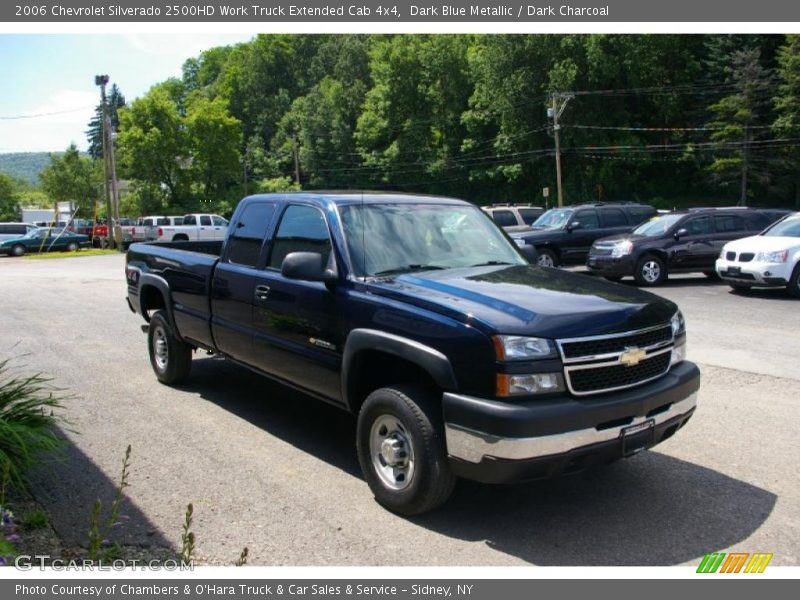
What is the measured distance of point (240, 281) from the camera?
19.1 feet

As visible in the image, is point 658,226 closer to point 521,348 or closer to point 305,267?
point 305,267

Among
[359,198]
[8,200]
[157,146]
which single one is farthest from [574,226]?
[8,200]

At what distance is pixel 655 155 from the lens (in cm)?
6109

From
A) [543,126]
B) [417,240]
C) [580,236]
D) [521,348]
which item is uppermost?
[543,126]

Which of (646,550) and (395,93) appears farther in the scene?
(395,93)

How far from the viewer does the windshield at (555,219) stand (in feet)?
61.8

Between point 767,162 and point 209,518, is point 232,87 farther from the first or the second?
point 209,518

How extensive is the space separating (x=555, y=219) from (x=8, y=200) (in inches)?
4037

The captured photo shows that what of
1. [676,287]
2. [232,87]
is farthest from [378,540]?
[232,87]

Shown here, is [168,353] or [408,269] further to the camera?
[168,353]

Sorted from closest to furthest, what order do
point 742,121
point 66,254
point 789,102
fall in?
1. point 66,254
2. point 789,102
3. point 742,121

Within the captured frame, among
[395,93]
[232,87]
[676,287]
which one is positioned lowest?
[676,287]

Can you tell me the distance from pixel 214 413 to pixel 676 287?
1239 cm

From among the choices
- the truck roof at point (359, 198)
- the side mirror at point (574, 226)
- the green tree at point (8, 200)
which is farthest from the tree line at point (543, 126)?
the truck roof at point (359, 198)
